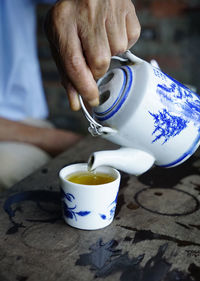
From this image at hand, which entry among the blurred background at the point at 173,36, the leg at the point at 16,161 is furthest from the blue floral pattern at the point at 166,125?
the blurred background at the point at 173,36

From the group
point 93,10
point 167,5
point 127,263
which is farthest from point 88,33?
point 167,5

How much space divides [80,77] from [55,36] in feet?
0.37

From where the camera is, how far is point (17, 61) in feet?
5.27

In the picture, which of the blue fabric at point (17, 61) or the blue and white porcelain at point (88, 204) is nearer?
the blue and white porcelain at point (88, 204)

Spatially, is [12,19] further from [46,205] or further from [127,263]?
[127,263]

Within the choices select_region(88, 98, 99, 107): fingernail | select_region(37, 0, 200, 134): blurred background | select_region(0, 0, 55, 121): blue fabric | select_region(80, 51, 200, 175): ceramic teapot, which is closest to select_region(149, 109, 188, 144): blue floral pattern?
select_region(80, 51, 200, 175): ceramic teapot

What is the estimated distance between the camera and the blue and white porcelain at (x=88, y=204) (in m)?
0.67

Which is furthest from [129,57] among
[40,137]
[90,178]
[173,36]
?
[173,36]

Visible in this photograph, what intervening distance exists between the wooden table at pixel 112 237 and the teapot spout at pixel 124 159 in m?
0.10

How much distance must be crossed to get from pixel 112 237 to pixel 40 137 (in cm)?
78

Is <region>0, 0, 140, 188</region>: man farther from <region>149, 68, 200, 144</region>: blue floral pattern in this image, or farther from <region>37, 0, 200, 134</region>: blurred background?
<region>37, 0, 200, 134</region>: blurred background

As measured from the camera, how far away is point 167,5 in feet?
6.51

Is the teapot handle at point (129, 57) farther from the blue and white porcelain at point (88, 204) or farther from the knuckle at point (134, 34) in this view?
the blue and white porcelain at point (88, 204)

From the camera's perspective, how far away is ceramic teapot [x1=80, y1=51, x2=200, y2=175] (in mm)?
699
